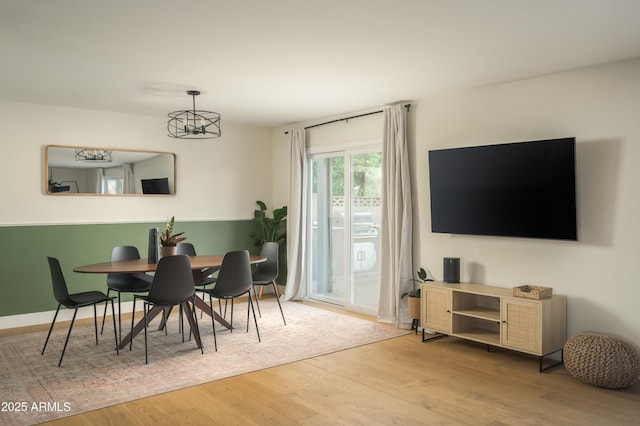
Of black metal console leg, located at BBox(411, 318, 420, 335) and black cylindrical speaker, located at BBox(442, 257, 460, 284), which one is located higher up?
black cylindrical speaker, located at BBox(442, 257, 460, 284)

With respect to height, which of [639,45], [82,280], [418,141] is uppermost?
[639,45]

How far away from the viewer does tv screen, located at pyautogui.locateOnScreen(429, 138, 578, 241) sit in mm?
4246

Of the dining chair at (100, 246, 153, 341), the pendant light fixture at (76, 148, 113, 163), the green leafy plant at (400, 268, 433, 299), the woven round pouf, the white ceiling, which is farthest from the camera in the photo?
the pendant light fixture at (76, 148, 113, 163)

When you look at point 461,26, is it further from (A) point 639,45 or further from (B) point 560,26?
(A) point 639,45

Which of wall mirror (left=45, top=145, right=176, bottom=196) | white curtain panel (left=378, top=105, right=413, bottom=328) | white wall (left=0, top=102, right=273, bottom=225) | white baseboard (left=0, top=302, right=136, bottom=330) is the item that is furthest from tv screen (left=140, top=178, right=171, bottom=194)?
white curtain panel (left=378, top=105, right=413, bottom=328)

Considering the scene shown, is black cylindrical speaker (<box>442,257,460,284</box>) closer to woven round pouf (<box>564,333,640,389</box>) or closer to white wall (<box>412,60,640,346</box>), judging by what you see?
white wall (<box>412,60,640,346</box>)

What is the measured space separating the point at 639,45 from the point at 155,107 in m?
4.89

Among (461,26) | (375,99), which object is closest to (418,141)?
(375,99)

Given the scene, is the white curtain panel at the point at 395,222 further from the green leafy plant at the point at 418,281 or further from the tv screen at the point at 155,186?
the tv screen at the point at 155,186

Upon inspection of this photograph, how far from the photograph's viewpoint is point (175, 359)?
4496mm

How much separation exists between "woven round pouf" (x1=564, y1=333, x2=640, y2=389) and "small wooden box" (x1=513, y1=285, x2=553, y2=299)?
17.9 inches

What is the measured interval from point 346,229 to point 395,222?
3.42 feet

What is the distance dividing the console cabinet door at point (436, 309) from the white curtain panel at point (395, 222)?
1.81ft

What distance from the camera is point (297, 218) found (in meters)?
7.18
